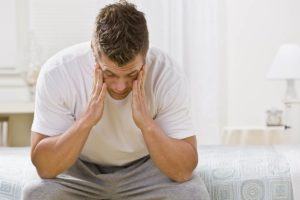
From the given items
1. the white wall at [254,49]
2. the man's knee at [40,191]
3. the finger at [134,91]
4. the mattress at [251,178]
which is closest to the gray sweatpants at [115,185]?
the man's knee at [40,191]

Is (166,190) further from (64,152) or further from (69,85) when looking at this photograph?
(69,85)

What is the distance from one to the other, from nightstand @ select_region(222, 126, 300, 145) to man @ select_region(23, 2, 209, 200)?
164 centimetres

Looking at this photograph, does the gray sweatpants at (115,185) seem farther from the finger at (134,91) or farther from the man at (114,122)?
the finger at (134,91)

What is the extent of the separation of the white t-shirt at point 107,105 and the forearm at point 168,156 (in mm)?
62

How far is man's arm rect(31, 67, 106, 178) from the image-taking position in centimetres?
162

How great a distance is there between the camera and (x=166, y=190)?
161 cm

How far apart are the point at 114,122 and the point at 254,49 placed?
217 cm

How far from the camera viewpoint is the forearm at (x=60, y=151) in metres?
1.62

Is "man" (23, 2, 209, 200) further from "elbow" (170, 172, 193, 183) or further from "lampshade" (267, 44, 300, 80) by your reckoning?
"lampshade" (267, 44, 300, 80)

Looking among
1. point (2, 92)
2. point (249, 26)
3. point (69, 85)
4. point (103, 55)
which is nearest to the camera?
point (103, 55)

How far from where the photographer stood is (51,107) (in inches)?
66.1

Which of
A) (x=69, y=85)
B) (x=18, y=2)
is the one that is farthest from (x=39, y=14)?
(x=69, y=85)

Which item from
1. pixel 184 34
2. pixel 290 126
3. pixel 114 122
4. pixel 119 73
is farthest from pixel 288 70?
pixel 119 73

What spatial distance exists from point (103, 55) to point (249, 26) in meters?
2.30
